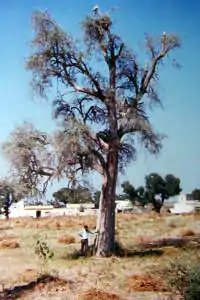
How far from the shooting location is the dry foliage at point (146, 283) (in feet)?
42.7

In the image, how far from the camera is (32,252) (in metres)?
22.6

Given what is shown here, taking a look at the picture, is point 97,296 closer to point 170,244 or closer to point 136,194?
point 170,244

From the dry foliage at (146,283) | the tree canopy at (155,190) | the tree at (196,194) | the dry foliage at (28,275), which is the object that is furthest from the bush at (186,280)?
the tree at (196,194)

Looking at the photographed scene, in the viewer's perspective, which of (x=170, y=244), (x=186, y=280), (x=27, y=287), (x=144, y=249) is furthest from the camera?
(x=170, y=244)

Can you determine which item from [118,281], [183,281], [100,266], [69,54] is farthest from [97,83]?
[183,281]

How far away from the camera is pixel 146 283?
1358 cm

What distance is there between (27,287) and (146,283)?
3.47 m

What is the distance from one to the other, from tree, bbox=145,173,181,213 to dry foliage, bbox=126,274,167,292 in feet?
271

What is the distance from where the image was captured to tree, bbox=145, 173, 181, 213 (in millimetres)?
97688

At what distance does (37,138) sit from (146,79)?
5287mm

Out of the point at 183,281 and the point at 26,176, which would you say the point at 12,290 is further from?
the point at 26,176

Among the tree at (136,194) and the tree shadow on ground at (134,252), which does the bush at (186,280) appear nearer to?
the tree shadow on ground at (134,252)

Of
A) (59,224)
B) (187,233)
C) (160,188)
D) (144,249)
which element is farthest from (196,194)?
(144,249)

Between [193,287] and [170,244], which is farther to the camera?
[170,244]
